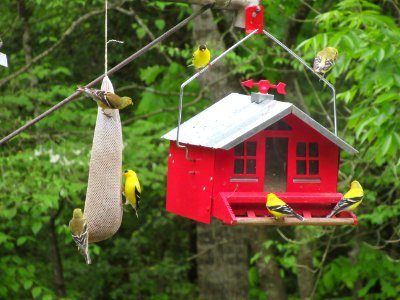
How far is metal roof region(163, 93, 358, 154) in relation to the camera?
407 centimetres

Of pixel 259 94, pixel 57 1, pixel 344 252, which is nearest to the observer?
pixel 259 94

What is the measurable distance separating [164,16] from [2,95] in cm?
285

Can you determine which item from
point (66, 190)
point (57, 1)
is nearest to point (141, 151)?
point (66, 190)

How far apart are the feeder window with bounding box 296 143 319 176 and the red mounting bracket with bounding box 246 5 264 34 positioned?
25.5 inches

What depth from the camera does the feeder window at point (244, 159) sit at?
4.28 metres

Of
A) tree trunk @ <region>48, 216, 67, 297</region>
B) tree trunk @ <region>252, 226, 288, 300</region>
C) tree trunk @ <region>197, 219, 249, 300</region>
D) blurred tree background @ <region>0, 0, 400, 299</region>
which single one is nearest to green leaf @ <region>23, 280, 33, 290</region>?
blurred tree background @ <region>0, 0, 400, 299</region>

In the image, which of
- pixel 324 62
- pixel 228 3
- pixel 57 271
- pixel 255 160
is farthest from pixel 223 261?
pixel 228 3

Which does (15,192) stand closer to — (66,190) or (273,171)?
(66,190)

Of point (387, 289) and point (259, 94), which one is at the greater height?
point (259, 94)

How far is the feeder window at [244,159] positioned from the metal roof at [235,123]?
135mm

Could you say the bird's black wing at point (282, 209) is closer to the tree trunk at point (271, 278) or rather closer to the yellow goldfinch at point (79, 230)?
the yellow goldfinch at point (79, 230)

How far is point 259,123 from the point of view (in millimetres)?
4078

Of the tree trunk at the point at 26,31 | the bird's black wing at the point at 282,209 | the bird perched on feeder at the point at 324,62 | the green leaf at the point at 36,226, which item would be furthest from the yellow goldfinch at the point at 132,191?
the tree trunk at the point at 26,31

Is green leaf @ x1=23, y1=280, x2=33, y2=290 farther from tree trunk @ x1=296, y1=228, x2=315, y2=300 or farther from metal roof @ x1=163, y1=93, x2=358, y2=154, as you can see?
metal roof @ x1=163, y1=93, x2=358, y2=154
